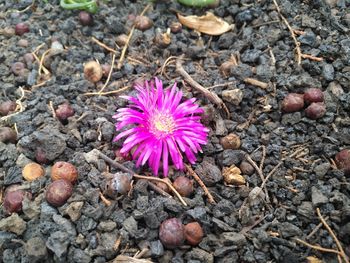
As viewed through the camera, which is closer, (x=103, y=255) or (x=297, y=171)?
(x=103, y=255)

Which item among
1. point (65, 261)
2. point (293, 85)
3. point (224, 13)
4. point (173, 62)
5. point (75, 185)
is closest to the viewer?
point (65, 261)

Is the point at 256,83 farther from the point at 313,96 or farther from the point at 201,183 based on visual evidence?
the point at 201,183

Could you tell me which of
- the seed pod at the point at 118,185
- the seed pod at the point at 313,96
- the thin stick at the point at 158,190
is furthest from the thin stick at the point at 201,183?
the seed pod at the point at 313,96

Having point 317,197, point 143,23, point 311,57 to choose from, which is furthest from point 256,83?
point 143,23

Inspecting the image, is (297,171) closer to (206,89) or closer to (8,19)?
(206,89)

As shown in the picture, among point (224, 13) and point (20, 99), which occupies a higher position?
point (224, 13)

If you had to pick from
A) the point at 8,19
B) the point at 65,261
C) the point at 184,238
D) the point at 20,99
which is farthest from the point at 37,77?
the point at 184,238

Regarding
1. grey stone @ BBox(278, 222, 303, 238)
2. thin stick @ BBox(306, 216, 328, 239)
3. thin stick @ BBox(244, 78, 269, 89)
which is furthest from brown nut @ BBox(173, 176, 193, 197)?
thin stick @ BBox(244, 78, 269, 89)

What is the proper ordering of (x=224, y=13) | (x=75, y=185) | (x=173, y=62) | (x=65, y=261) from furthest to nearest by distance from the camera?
(x=224, y=13), (x=173, y=62), (x=75, y=185), (x=65, y=261)
